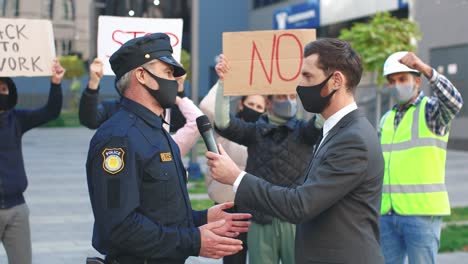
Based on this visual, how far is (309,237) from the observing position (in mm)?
3135

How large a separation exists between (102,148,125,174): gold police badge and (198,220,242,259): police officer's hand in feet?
1.57

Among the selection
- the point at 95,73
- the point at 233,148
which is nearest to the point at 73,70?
the point at 233,148

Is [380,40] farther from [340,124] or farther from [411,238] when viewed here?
[340,124]

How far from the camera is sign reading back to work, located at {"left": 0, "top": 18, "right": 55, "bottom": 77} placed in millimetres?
4895

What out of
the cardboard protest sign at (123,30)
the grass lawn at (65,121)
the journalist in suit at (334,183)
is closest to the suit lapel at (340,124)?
the journalist in suit at (334,183)

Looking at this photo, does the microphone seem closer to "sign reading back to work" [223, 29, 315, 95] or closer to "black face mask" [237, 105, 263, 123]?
"sign reading back to work" [223, 29, 315, 95]

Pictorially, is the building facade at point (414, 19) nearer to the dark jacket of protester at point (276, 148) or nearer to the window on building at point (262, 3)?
the window on building at point (262, 3)

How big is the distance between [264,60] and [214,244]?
2.24 metres

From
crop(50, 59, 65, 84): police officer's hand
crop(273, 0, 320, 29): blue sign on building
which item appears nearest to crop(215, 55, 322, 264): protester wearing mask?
crop(50, 59, 65, 84): police officer's hand

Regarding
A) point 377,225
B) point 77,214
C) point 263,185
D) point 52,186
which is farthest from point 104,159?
point 52,186

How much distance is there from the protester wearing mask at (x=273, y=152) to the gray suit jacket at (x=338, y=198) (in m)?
1.76

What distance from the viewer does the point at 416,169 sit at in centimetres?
495

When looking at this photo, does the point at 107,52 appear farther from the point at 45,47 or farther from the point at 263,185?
the point at 263,185

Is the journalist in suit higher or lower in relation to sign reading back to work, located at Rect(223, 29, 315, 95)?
lower
